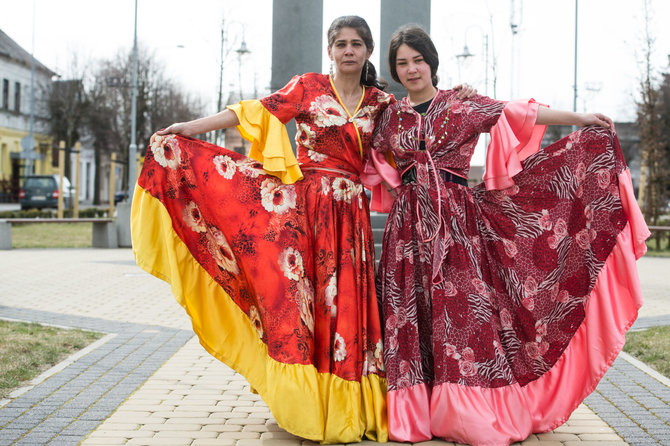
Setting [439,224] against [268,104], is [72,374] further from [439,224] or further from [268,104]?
[439,224]

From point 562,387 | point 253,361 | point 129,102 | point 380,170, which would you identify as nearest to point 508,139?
point 380,170

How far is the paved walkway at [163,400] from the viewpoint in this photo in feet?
12.6

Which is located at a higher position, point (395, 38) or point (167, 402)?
point (395, 38)

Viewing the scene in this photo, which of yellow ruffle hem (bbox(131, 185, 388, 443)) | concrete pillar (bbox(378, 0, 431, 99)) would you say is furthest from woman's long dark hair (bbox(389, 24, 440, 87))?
concrete pillar (bbox(378, 0, 431, 99))

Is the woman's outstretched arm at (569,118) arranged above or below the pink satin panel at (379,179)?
above

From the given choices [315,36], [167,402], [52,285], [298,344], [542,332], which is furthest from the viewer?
[52,285]

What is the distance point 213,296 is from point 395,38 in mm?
1848

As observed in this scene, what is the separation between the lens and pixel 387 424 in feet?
12.5

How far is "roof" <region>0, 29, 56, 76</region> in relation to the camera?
158ft

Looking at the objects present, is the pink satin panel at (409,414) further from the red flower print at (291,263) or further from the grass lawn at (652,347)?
the grass lawn at (652,347)

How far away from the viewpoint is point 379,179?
14.5ft

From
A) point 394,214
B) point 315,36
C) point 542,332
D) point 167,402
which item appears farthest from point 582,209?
point 315,36

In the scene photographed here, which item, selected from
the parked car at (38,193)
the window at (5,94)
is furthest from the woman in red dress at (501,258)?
the window at (5,94)

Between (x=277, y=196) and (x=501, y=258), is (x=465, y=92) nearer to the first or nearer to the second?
(x=501, y=258)
